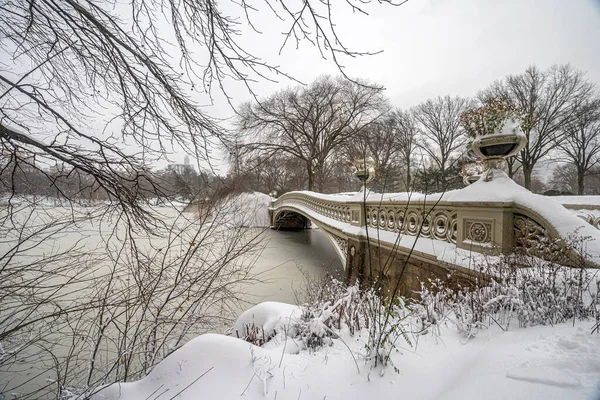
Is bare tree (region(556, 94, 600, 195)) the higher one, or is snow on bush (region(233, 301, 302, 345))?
bare tree (region(556, 94, 600, 195))

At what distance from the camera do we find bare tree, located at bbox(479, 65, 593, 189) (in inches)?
690

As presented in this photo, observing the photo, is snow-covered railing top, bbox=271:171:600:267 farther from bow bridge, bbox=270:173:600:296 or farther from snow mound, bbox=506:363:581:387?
snow mound, bbox=506:363:581:387

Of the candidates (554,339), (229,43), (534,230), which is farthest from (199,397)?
(534,230)

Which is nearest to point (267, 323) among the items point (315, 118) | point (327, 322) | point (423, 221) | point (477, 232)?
point (327, 322)

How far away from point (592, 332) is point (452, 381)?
0.94 meters

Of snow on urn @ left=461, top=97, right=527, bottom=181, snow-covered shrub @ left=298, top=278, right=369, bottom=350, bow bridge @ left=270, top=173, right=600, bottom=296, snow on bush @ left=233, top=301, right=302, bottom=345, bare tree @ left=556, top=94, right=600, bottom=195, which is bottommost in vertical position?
snow on bush @ left=233, top=301, right=302, bottom=345

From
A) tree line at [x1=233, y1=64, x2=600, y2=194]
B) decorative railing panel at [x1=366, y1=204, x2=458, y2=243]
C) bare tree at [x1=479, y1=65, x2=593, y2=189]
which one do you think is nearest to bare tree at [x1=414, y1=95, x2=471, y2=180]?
tree line at [x1=233, y1=64, x2=600, y2=194]

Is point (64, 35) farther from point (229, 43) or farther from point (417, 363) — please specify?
point (417, 363)

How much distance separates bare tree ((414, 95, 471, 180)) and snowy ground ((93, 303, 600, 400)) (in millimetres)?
27103

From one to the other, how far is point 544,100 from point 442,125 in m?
8.87

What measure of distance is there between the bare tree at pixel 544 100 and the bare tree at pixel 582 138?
0.37 m

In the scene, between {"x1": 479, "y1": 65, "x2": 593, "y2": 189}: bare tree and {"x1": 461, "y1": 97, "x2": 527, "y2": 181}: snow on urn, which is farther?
{"x1": 479, "y1": 65, "x2": 593, "y2": 189}: bare tree

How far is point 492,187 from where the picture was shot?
3602 millimetres

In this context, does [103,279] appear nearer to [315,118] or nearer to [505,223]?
[505,223]
